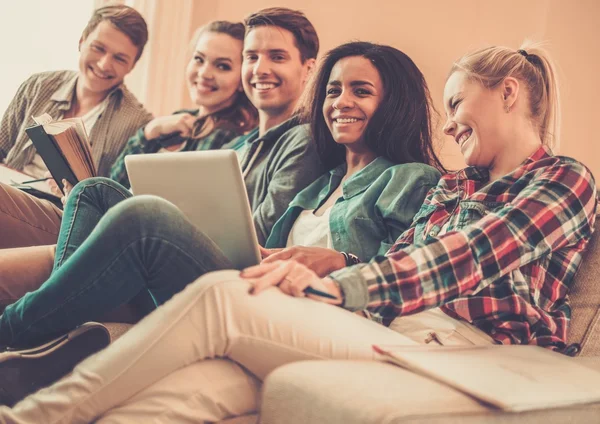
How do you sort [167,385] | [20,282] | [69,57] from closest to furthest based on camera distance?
[167,385] → [20,282] → [69,57]

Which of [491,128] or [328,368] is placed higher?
[491,128]

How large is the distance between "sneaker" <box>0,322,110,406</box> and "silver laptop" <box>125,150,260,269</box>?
254 millimetres

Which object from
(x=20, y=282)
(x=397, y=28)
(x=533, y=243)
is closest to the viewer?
(x=533, y=243)

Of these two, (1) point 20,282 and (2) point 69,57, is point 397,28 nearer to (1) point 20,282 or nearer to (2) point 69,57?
(2) point 69,57

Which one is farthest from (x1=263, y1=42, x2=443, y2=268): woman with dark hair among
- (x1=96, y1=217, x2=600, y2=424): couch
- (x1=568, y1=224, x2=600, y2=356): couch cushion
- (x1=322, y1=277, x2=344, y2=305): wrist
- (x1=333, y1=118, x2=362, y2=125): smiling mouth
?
(x1=96, y1=217, x2=600, y2=424): couch

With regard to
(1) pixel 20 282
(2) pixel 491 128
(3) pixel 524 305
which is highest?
(2) pixel 491 128

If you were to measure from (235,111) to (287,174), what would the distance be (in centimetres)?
63

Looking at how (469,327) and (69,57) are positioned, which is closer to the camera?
(469,327)

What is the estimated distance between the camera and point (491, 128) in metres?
1.41

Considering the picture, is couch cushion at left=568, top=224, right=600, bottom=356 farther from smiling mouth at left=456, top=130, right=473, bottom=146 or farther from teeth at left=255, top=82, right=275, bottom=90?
teeth at left=255, top=82, right=275, bottom=90

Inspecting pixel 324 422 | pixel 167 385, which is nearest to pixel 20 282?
pixel 167 385

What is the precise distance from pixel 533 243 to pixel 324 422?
505mm

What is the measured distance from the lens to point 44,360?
1.25 m

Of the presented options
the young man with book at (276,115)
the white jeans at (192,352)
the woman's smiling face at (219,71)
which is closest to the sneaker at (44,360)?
the white jeans at (192,352)
